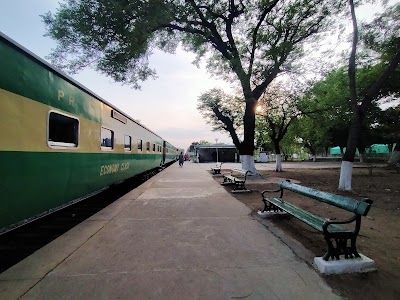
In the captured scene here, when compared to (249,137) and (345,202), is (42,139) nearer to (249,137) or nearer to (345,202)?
(345,202)

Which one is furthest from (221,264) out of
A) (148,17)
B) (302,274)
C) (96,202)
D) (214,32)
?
(214,32)

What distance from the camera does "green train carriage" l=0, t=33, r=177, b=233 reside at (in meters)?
3.25

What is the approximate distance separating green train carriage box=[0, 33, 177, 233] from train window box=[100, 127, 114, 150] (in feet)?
0.75

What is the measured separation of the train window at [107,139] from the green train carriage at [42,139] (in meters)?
0.23

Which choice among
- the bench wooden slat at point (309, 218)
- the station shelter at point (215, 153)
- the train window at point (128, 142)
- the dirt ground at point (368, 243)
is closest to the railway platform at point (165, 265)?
the dirt ground at point (368, 243)

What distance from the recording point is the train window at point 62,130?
434 centimetres

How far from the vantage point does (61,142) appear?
15.4ft

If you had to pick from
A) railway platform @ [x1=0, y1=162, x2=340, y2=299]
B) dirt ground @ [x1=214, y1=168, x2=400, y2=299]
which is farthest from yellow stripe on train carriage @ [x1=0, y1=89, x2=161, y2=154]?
dirt ground @ [x1=214, y1=168, x2=400, y2=299]

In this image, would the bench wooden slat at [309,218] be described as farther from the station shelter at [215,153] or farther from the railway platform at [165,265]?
the station shelter at [215,153]

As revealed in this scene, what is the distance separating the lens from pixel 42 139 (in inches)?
155

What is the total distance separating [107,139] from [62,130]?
256 cm

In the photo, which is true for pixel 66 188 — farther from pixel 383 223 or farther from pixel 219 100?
pixel 219 100

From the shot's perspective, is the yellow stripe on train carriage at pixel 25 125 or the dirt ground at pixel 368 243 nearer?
the dirt ground at pixel 368 243

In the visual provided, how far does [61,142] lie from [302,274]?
160 inches
